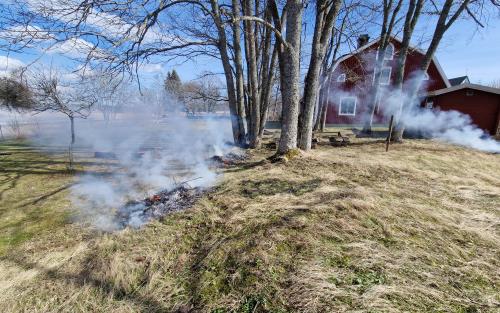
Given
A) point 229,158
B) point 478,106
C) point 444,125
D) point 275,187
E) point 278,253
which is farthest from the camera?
point 444,125

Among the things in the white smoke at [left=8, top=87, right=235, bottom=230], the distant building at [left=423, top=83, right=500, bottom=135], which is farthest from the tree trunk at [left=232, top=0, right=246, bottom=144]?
the distant building at [left=423, top=83, right=500, bottom=135]

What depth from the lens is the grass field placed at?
2.15 metres

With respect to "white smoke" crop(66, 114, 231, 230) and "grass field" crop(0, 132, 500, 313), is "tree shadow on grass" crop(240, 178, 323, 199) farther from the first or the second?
"white smoke" crop(66, 114, 231, 230)

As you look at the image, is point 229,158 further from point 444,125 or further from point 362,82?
point 362,82

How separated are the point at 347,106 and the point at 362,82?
2.15 m

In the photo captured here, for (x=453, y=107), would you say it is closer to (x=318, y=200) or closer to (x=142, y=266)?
(x=318, y=200)

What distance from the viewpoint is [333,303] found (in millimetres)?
2008

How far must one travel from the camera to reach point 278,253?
2682mm

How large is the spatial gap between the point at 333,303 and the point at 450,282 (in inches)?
49.4

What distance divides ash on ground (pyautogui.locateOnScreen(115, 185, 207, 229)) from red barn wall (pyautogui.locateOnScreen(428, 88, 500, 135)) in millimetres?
15125

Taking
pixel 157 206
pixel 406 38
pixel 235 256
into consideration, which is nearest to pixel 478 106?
pixel 406 38

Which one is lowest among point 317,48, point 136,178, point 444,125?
point 136,178

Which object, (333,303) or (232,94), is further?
(232,94)

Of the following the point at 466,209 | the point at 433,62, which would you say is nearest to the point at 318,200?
the point at 466,209
